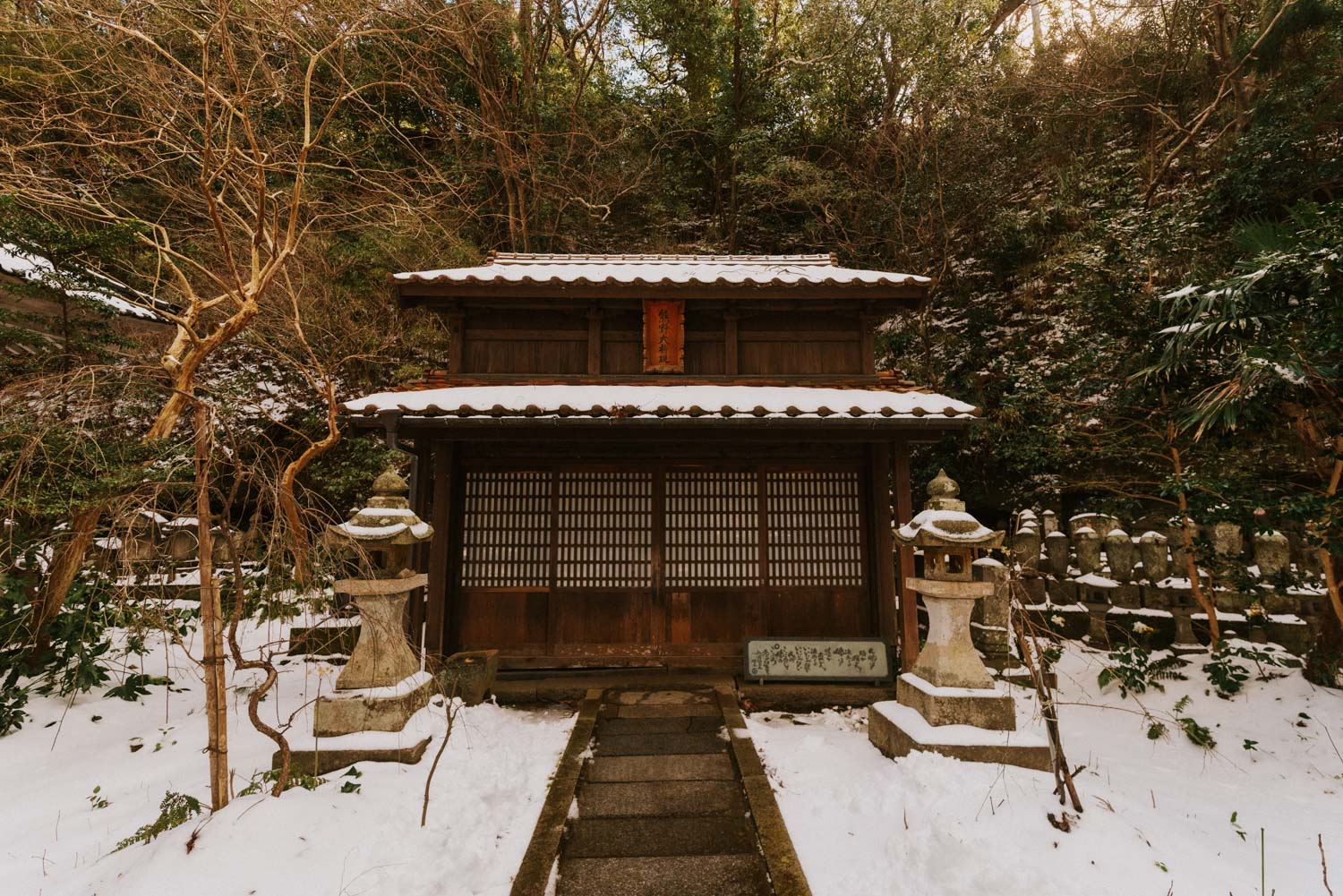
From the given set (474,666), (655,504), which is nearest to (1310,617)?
(655,504)

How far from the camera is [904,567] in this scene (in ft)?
21.7

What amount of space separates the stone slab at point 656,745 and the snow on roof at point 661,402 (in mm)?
3286

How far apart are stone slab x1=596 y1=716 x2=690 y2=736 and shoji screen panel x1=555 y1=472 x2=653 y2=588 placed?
6.25ft

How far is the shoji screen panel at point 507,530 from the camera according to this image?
739 centimetres

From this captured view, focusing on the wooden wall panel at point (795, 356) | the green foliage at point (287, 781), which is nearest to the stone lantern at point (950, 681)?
the wooden wall panel at point (795, 356)

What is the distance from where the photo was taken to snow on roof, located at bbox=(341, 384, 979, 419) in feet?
20.8

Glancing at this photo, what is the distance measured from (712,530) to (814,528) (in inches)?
53.9

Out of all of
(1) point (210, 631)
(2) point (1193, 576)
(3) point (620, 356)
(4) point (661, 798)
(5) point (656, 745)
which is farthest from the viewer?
(3) point (620, 356)

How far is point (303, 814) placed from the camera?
372cm

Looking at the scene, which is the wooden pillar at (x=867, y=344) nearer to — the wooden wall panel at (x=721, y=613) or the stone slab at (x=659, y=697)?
the wooden wall panel at (x=721, y=613)

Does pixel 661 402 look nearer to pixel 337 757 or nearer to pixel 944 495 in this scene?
pixel 944 495

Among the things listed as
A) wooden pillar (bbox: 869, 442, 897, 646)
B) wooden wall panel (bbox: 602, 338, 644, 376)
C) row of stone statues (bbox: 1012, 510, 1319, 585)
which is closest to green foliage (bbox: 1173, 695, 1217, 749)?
row of stone statues (bbox: 1012, 510, 1319, 585)

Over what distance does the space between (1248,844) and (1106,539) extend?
15.9 ft

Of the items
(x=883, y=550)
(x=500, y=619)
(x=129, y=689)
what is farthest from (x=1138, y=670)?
(x=129, y=689)
